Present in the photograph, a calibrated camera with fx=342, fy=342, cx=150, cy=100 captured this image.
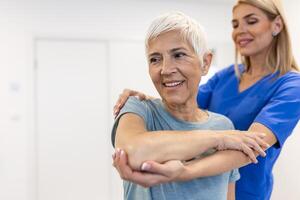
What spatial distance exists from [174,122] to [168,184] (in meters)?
0.19

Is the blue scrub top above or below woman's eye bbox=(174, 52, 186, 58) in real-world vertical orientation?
below

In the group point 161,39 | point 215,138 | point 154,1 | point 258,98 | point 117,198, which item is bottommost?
point 117,198

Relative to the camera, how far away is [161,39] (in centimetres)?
97

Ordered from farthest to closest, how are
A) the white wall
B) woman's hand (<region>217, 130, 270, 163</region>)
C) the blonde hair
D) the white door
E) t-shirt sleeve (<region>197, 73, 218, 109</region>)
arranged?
the white door → the white wall → t-shirt sleeve (<region>197, 73, 218, 109</region>) → the blonde hair → woman's hand (<region>217, 130, 270, 163</region>)

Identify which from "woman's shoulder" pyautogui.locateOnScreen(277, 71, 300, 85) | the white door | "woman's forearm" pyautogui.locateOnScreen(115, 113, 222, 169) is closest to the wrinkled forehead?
"woman's forearm" pyautogui.locateOnScreen(115, 113, 222, 169)

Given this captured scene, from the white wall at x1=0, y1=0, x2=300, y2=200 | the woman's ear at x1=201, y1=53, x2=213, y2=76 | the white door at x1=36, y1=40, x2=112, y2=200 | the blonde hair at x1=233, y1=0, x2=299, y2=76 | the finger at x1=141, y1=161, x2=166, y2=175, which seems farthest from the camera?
the white door at x1=36, y1=40, x2=112, y2=200

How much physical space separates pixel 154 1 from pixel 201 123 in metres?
3.18

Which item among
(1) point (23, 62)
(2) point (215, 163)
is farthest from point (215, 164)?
(1) point (23, 62)

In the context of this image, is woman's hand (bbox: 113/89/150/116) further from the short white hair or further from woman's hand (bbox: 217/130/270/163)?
woman's hand (bbox: 217/130/270/163)

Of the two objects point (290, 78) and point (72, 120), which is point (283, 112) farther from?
point (72, 120)

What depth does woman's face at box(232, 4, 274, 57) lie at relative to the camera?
1.38m

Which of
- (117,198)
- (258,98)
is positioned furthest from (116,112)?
(117,198)

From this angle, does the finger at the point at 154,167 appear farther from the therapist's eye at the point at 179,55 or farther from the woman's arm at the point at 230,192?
the woman's arm at the point at 230,192

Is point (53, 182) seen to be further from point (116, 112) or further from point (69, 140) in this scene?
point (116, 112)
